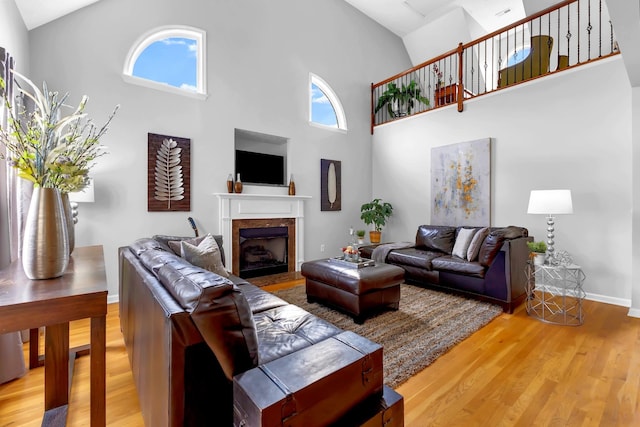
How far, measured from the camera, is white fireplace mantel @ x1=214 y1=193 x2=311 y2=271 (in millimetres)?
4199

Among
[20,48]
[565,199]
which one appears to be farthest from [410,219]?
[20,48]

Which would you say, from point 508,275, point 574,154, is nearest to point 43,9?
point 508,275

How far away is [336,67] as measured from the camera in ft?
18.3

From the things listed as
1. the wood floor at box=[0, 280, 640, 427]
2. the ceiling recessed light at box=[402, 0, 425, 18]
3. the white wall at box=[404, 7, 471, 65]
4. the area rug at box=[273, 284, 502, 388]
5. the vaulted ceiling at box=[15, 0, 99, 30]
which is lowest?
the wood floor at box=[0, 280, 640, 427]

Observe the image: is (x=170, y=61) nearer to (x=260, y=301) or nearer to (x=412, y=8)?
(x=260, y=301)

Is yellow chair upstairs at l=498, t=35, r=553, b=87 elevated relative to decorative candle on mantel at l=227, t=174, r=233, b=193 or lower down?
elevated

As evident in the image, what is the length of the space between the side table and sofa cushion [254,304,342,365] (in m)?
2.47

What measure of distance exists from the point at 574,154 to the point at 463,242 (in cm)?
171

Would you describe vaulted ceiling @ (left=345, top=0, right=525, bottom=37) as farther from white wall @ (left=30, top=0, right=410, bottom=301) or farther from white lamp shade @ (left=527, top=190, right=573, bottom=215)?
white lamp shade @ (left=527, top=190, right=573, bottom=215)

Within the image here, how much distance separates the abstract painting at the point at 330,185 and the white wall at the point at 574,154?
1889 millimetres

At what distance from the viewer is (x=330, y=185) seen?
546 centimetres

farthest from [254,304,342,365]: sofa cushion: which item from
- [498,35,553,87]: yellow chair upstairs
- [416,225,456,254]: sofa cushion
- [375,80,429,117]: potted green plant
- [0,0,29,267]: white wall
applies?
[375,80,429,117]: potted green plant

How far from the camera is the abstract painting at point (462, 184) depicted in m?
4.39

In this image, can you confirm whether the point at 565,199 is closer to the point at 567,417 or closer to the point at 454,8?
the point at 567,417
